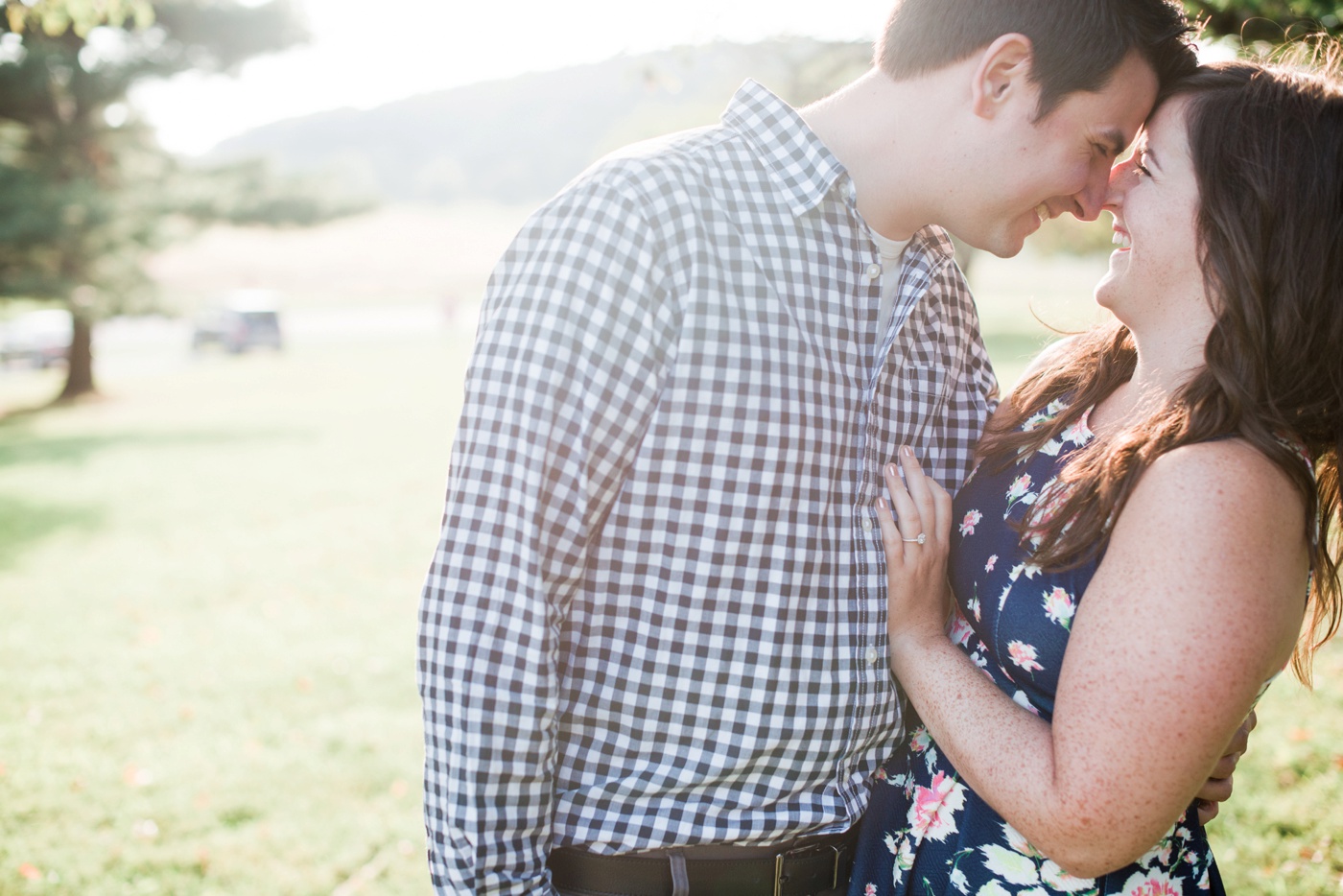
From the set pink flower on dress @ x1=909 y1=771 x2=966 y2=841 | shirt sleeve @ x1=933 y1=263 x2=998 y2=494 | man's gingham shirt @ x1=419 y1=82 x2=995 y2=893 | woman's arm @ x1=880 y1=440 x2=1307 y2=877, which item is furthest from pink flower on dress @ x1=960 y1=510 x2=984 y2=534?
A: pink flower on dress @ x1=909 y1=771 x2=966 y2=841

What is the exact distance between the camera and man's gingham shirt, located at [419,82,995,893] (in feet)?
5.00

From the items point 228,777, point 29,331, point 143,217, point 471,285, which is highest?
point 143,217

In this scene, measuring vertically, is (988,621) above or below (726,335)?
below

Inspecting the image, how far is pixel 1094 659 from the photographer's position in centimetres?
157

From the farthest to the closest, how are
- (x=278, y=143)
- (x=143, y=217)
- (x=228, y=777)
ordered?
(x=278, y=143)
(x=143, y=217)
(x=228, y=777)

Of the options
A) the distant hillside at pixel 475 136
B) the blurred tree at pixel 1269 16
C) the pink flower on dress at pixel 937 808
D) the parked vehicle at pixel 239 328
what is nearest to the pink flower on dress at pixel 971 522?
the pink flower on dress at pixel 937 808

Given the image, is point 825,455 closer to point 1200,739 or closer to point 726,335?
point 726,335

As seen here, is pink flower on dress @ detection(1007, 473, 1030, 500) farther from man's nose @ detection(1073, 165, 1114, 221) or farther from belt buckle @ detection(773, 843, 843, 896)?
belt buckle @ detection(773, 843, 843, 896)

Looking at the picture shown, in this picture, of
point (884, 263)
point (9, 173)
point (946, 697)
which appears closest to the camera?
point (946, 697)

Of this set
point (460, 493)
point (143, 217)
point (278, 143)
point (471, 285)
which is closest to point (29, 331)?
point (143, 217)

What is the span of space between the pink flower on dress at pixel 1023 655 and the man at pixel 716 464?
0.24m

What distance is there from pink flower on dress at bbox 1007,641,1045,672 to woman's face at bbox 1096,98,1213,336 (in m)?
0.70

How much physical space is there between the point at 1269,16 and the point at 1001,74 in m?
3.86

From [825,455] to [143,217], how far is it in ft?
66.0
